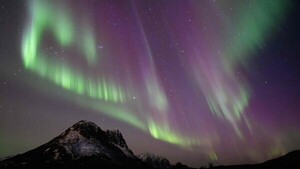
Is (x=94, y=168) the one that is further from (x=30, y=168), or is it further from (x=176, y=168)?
(x=176, y=168)

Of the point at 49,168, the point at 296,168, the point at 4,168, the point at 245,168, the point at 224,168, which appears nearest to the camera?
the point at 296,168

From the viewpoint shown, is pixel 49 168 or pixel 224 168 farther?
pixel 49 168

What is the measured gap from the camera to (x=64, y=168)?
608 feet

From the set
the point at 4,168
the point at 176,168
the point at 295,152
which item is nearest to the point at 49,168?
the point at 4,168

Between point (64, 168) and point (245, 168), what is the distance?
122m

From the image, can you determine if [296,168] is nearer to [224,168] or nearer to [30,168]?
[224,168]

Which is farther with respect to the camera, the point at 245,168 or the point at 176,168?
the point at 176,168

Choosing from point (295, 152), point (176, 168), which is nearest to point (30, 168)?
point (176, 168)

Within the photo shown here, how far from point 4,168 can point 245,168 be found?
503ft

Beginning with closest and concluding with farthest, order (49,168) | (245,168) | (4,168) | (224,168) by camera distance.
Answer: (245,168), (224,168), (4,168), (49,168)

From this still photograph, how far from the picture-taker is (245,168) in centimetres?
13950

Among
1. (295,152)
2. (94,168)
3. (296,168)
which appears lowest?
(296,168)

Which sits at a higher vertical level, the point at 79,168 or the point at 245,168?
the point at 79,168

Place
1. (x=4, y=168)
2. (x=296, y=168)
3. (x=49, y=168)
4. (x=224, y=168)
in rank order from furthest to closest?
(x=49, y=168), (x=4, y=168), (x=224, y=168), (x=296, y=168)
